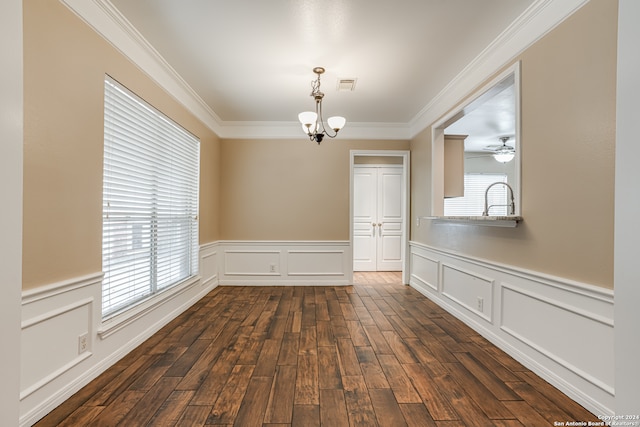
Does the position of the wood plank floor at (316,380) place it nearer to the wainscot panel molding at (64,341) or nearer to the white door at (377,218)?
the wainscot panel molding at (64,341)

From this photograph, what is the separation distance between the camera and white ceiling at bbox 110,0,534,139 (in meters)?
2.15

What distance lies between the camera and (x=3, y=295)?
83cm

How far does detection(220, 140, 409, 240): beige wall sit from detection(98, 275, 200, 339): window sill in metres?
1.55

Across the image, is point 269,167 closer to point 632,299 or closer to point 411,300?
point 411,300

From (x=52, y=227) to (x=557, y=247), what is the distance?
3215 millimetres

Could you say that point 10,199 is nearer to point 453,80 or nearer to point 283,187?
point 453,80

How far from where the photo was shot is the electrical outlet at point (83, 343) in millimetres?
1982

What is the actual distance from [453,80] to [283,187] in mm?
2843

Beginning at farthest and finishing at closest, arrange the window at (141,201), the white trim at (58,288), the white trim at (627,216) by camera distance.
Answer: the window at (141,201)
the white trim at (58,288)
the white trim at (627,216)

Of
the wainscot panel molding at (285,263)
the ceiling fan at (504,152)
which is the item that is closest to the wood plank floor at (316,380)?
the wainscot panel molding at (285,263)

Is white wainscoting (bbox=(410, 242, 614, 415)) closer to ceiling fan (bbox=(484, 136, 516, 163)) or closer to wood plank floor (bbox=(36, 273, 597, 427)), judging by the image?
wood plank floor (bbox=(36, 273, 597, 427))

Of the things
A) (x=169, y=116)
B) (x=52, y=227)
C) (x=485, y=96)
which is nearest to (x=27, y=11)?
(x=52, y=227)

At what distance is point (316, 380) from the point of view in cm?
206

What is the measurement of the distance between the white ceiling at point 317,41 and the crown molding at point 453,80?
63 millimetres
